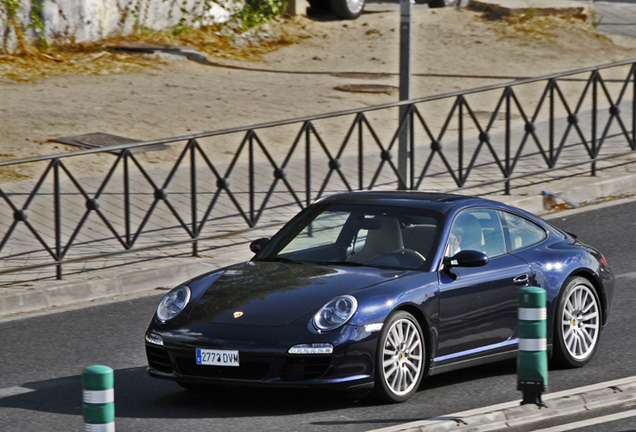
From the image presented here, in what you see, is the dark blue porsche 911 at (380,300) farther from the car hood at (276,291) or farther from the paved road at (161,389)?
the paved road at (161,389)

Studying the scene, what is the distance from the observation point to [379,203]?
810 centimetres

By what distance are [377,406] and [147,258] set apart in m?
5.35

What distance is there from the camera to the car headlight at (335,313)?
6.95 meters

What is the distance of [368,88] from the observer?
20.7m

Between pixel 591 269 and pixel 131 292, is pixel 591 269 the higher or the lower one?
the higher one

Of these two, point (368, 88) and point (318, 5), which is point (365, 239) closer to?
point (368, 88)

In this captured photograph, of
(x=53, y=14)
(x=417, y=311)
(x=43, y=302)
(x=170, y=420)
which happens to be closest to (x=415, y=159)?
(x=43, y=302)

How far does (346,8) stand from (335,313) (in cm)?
2045

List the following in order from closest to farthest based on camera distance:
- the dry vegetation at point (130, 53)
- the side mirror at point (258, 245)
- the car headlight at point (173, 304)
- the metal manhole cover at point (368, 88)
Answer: the car headlight at point (173, 304) < the side mirror at point (258, 245) < the metal manhole cover at point (368, 88) < the dry vegetation at point (130, 53)

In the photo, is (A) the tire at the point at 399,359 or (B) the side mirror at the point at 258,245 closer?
(A) the tire at the point at 399,359

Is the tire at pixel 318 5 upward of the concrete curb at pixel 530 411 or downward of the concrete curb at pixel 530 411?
downward

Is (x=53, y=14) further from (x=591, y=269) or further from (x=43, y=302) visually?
(x=591, y=269)

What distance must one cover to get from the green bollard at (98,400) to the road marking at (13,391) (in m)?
2.96

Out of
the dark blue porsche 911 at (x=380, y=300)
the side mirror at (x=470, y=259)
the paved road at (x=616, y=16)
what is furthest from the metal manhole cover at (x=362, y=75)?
the side mirror at (x=470, y=259)
